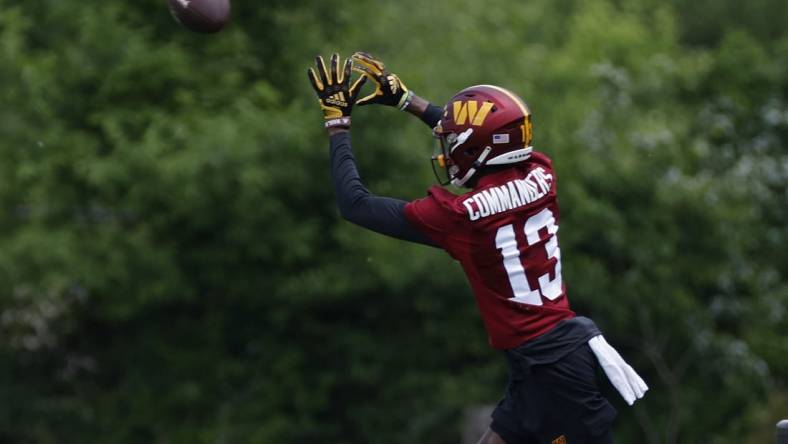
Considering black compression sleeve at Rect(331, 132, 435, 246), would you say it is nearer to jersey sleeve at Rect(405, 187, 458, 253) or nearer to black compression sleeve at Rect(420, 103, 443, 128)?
jersey sleeve at Rect(405, 187, 458, 253)

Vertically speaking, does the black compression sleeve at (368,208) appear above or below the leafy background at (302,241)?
below

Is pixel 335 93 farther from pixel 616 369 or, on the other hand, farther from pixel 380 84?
pixel 616 369

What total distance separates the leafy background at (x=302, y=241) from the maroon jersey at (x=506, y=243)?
6.70 m

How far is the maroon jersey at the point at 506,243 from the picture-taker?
15.7 ft

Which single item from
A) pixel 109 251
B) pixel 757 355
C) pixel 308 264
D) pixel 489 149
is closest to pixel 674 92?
pixel 757 355

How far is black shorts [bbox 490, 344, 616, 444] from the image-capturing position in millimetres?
4855

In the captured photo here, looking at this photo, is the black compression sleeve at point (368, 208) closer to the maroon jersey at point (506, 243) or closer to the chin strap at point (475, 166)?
the maroon jersey at point (506, 243)

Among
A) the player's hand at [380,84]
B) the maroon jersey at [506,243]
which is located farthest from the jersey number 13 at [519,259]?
the player's hand at [380,84]

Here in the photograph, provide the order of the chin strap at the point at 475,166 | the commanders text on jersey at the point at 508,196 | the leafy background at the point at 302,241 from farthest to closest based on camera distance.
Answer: the leafy background at the point at 302,241, the chin strap at the point at 475,166, the commanders text on jersey at the point at 508,196

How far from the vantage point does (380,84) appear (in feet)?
17.6

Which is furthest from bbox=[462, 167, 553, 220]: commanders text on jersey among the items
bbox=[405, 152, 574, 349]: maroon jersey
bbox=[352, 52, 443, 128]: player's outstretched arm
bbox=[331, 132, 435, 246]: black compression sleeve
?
bbox=[352, 52, 443, 128]: player's outstretched arm

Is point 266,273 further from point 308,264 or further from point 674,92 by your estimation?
point 674,92

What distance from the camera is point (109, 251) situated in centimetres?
1191

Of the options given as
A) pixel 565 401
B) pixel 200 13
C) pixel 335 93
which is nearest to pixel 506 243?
pixel 565 401
